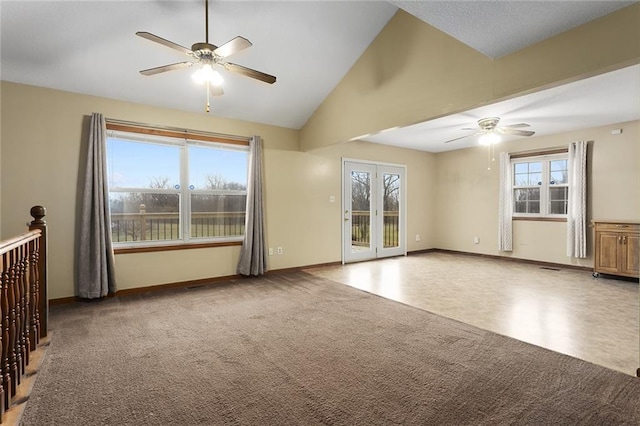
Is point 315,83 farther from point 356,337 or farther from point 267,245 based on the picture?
point 356,337

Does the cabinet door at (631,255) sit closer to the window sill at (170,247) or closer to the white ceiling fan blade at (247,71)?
the white ceiling fan blade at (247,71)

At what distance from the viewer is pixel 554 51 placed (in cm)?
262

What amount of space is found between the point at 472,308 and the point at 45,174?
520 cm

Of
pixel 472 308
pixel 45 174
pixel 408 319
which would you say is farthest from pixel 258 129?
pixel 472 308

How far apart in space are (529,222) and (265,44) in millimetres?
5870

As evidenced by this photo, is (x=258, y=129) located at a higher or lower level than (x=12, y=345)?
higher

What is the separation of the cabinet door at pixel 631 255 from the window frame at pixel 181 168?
582cm

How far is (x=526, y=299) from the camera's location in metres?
3.93

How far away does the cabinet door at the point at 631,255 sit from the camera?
15.2 ft

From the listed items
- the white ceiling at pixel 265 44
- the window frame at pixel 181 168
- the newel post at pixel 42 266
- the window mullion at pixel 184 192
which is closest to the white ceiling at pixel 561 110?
the white ceiling at pixel 265 44

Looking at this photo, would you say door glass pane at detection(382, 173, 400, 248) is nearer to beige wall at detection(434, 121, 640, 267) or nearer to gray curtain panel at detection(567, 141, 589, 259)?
beige wall at detection(434, 121, 640, 267)

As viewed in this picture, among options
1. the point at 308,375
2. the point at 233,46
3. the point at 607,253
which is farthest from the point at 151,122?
the point at 607,253

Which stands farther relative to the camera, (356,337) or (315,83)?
(315,83)

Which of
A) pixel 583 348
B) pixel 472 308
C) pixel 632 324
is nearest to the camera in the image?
pixel 583 348
